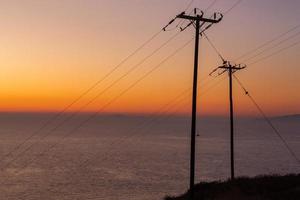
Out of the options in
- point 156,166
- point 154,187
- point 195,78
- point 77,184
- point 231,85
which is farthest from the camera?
point 156,166

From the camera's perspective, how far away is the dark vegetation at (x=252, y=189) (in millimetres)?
30656

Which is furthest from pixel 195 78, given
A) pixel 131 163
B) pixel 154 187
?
pixel 131 163

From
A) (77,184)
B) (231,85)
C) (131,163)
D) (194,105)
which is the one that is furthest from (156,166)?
(194,105)

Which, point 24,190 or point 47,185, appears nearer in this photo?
point 24,190

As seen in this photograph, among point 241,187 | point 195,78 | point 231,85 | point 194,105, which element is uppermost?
point 231,85

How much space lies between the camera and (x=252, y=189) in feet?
115

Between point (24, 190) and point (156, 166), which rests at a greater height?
point (156, 166)

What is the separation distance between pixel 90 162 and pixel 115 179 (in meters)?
37.3

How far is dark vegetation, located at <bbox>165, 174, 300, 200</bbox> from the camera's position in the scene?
101 feet

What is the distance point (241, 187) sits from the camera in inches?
1414

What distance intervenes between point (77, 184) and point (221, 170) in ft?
127

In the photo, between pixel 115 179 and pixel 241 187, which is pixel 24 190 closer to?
pixel 115 179

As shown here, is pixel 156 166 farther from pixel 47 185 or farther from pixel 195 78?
pixel 195 78

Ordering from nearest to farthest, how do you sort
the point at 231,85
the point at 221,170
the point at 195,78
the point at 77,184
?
the point at 195,78, the point at 231,85, the point at 77,184, the point at 221,170
